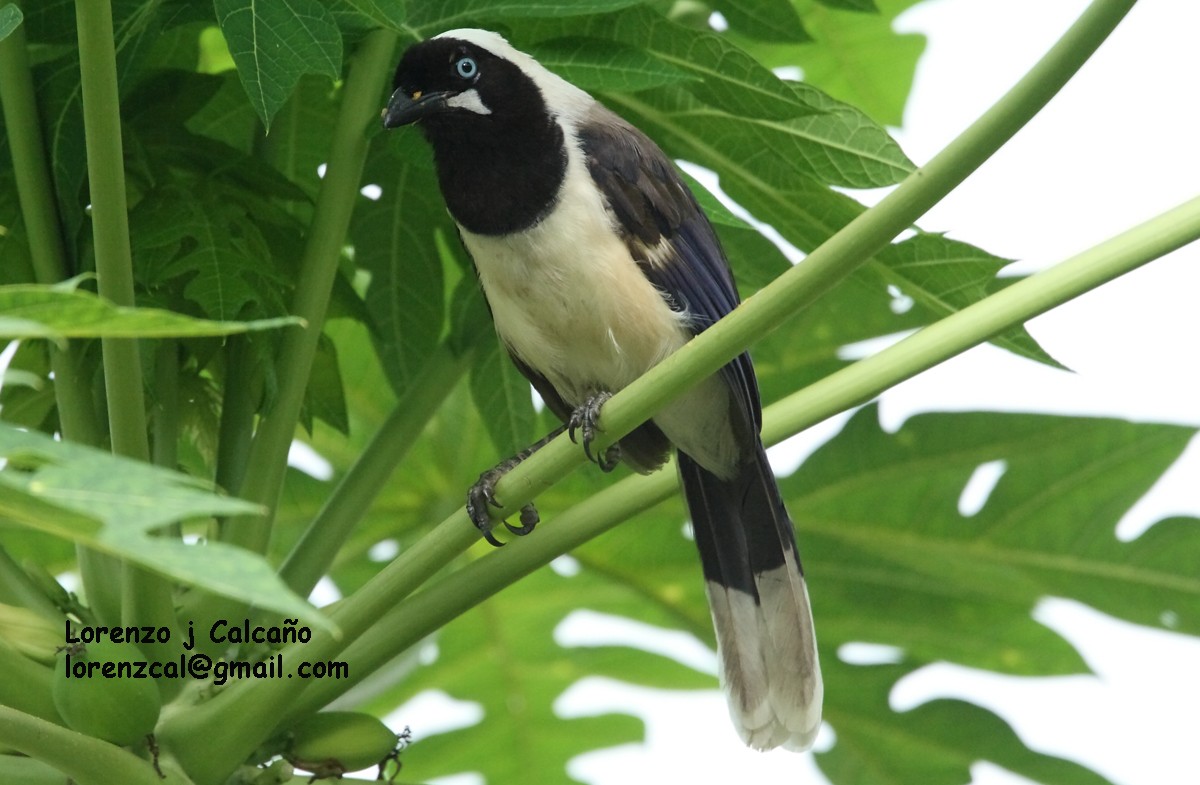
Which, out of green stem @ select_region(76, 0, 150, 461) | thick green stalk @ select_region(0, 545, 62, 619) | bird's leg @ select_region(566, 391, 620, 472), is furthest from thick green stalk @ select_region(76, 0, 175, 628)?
bird's leg @ select_region(566, 391, 620, 472)

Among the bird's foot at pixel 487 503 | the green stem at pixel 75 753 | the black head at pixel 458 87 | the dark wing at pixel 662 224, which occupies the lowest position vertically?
the green stem at pixel 75 753

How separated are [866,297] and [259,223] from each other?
139 centimetres

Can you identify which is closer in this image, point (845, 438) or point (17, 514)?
point (17, 514)

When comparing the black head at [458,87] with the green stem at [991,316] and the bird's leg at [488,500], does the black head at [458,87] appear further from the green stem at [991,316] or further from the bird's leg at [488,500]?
the green stem at [991,316]

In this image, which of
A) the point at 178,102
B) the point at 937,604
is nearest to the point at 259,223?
the point at 178,102

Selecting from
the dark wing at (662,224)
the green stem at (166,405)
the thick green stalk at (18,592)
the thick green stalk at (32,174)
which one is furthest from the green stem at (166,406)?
the dark wing at (662,224)

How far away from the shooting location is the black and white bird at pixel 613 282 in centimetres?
261

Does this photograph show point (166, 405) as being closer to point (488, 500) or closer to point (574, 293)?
point (488, 500)

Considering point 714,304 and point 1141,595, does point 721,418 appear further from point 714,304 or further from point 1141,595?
point 1141,595

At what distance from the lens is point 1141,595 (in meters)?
2.98

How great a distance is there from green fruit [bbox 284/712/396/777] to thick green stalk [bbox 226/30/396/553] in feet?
0.92

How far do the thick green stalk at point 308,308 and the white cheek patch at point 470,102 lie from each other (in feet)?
0.78

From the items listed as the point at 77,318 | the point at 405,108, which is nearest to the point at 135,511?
the point at 77,318

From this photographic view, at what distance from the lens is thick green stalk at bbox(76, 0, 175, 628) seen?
68.3 inches
